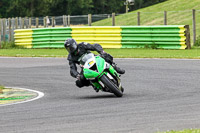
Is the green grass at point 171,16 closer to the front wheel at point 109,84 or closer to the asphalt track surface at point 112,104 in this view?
the asphalt track surface at point 112,104

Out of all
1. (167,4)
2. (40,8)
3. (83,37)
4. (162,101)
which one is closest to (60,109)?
(162,101)

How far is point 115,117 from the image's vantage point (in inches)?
326

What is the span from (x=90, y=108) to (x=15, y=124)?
5.80ft

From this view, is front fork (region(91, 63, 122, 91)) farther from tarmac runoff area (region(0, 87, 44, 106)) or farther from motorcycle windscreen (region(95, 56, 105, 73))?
tarmac runoff area (region(0, 87, 44, 106))

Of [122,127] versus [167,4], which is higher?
[167,4]

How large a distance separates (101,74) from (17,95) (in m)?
2.33

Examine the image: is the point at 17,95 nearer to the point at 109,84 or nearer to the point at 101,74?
the point at 101,74

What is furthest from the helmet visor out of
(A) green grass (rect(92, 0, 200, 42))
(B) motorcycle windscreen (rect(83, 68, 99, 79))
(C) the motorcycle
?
(A) green grass (rect(92, 0, 200, 42))

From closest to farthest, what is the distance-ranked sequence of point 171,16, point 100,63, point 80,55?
point 100,63 < point 80,55 < point 171,16

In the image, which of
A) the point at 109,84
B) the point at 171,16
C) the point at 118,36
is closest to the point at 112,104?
the point at 109,84

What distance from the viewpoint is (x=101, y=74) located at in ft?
35.1

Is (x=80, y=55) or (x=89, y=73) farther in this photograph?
(x=80, y=55)

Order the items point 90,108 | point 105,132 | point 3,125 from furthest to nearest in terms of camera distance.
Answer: point 90,108 → point 3,125 → point 105,132

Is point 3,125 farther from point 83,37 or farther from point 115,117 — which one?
point 83,37
